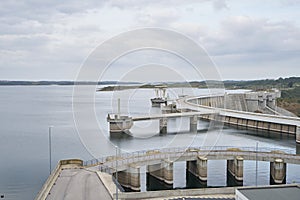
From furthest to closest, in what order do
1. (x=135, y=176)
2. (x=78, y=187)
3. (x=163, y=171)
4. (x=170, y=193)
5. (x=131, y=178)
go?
(x=163, y=171), (x=131, y=178), (x=135, y=176), (x=78, y=187), (x=170, y=193)

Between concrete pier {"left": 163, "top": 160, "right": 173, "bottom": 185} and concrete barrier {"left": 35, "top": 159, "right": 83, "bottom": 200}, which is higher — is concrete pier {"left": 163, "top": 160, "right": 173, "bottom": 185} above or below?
below

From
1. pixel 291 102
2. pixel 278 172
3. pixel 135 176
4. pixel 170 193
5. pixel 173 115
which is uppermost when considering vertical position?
pixel 291 102

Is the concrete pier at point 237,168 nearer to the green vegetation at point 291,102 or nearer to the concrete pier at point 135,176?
the concrete pier at point 135,176

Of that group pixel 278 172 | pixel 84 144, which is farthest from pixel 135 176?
pixel 84 144

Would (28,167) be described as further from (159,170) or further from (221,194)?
(221,194)

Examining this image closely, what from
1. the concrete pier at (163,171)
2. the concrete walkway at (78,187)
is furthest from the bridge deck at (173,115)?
the concrete walkway at (78,187)

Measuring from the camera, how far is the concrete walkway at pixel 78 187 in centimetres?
1612

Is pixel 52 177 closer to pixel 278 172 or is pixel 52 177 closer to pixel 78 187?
pixel 78 187

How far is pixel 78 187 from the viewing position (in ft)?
57.5

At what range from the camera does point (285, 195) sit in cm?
1271

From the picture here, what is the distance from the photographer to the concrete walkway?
52.9 feet

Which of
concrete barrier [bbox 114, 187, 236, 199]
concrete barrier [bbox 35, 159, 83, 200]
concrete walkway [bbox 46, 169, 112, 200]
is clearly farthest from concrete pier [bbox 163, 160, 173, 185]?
concrete barrier [bbox 114, 187, 236, 199]

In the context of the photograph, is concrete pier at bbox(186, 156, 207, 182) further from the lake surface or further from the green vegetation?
the green vegetation

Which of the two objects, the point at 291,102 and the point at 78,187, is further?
the point at 291,102
